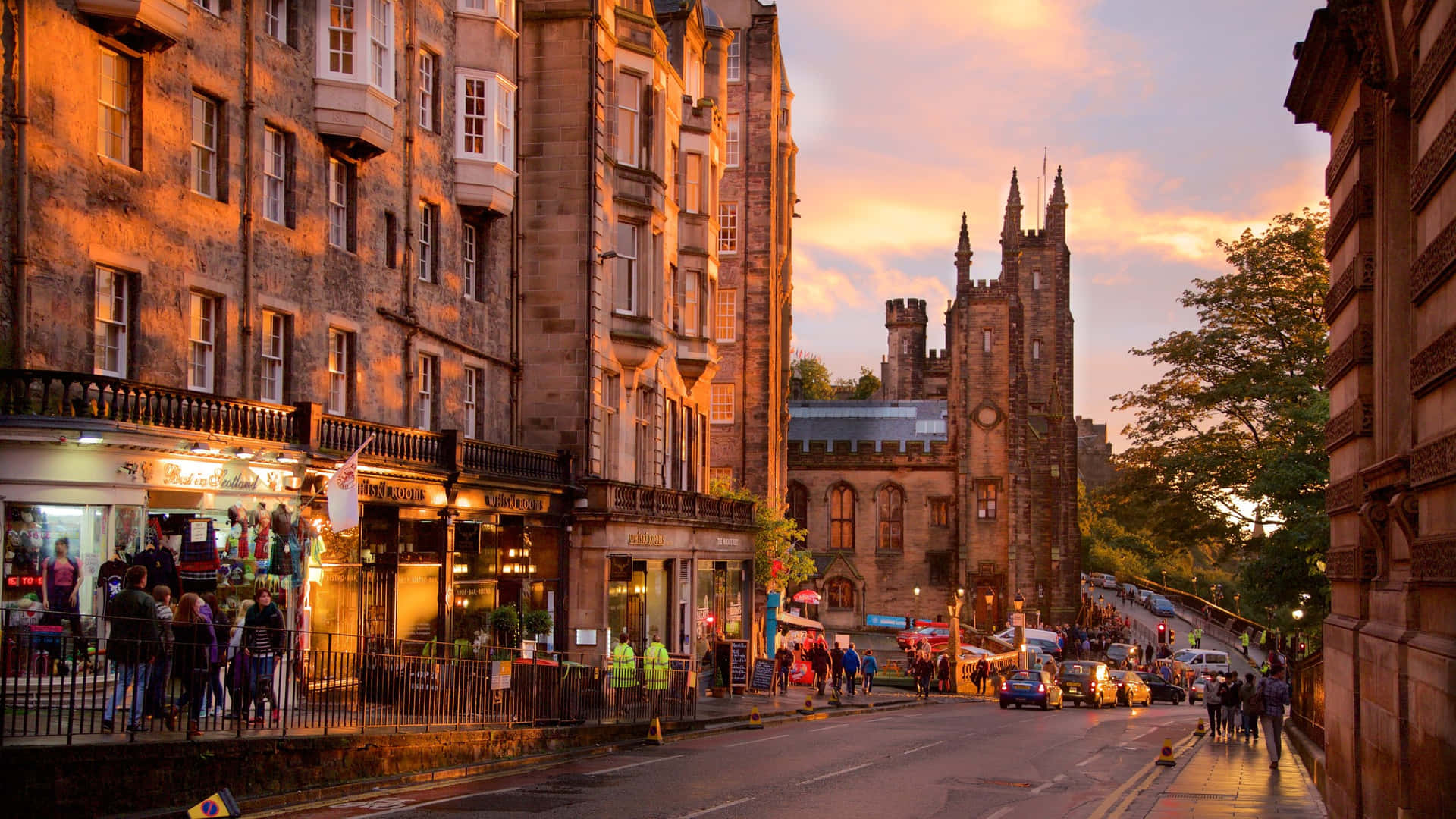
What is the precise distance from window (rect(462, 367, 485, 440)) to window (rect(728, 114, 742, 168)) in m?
30.2

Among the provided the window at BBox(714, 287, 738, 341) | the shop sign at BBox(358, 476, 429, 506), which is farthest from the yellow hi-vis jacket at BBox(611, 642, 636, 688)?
the window at BBox(714, 287, 738, 341)

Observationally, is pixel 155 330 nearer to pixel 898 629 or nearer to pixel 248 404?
pixel 248 404

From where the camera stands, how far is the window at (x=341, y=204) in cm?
2545

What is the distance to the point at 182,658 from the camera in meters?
16.1

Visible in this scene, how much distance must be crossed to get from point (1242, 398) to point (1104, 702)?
1135 cm

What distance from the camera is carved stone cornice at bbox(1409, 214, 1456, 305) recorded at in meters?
10.9

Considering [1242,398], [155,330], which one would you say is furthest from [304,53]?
[1242,398]

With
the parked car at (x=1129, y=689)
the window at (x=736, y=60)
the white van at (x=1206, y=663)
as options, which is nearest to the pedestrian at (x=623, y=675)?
the parked car at (x=1129, y=689)

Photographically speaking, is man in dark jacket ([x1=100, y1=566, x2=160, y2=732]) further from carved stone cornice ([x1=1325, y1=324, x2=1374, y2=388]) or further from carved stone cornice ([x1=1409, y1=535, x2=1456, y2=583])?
carved stone cornice ([x1=1325, y1=324, x2=1374, y2=388])

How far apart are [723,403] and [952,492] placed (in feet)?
87.5

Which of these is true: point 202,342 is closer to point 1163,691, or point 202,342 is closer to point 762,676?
point 762,676

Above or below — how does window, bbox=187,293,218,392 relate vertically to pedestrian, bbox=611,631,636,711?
above

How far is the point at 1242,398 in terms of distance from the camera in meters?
42.9

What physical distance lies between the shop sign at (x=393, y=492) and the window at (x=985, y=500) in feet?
194
